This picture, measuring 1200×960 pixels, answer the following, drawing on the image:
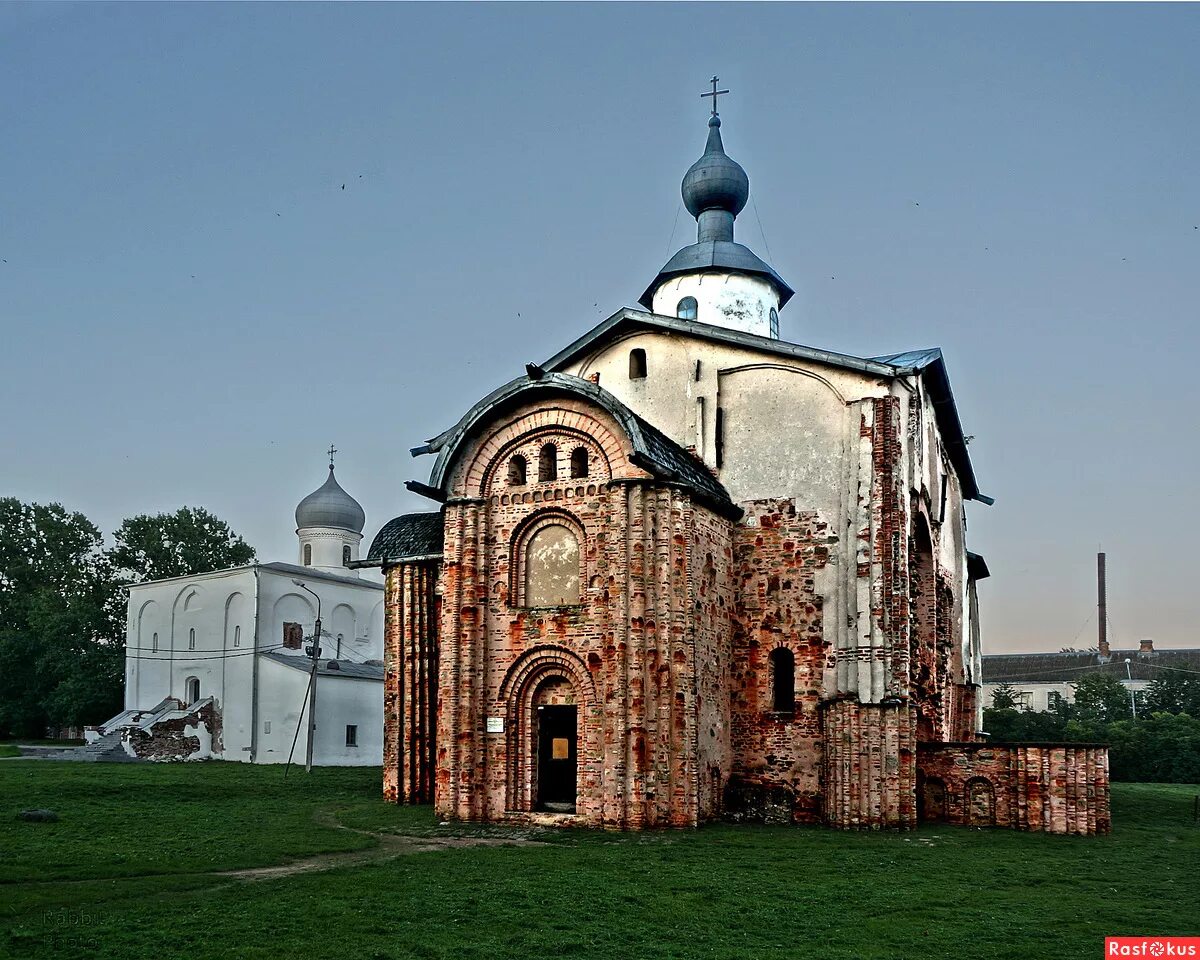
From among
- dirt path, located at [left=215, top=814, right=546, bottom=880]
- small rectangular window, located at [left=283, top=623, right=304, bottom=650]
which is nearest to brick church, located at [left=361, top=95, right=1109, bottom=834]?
dirt path, located at [left=215, top=814, right=546, bottom=880]

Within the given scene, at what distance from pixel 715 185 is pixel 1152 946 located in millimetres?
21531

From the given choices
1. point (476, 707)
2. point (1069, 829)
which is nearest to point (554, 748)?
point (476, 707)

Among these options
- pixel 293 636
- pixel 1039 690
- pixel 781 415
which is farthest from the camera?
pixel 1039 690

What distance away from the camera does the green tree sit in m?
46.5

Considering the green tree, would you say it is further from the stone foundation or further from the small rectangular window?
the stone foundation

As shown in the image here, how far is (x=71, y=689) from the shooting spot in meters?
45.8

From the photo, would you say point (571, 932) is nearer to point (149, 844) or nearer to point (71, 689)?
point (149, 844)

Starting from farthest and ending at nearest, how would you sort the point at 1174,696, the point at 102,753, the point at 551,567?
the point at 1174,696, the point at 102,753, the point at 551,567

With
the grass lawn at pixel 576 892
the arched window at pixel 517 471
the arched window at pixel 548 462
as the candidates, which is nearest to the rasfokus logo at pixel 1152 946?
the grass lawn at pixel 576 892

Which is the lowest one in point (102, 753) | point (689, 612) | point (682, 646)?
point (102, 753)

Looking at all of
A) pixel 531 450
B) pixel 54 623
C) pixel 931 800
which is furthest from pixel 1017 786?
pixel 54 623

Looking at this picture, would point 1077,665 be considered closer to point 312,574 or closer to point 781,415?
point 312,574

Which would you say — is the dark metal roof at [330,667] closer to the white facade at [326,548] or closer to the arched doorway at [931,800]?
the white facade at [326,548]

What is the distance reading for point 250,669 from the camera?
127 feet
